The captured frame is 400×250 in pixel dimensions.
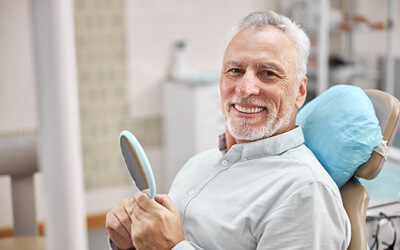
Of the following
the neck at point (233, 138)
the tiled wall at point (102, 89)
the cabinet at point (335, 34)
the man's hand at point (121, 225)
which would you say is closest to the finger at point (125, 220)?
the man's hand at point (121, 225)

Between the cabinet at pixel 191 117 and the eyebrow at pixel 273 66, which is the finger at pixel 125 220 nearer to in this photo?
the eyebrow at pixel 273 66

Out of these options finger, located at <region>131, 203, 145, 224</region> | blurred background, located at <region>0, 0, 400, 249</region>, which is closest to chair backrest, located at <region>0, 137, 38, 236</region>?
finger, located at <region>131, 203, 145, 224</region>

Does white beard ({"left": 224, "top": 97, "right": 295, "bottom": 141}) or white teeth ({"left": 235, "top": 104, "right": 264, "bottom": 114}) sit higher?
white teeth ({"left": 235, "top": 104, "right": 264, "bottom": 114})

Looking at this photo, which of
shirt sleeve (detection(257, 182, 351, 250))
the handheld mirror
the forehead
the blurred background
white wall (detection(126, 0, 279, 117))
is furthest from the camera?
white wall (detection(126, 0, 279, 117))

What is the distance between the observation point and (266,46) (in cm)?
133

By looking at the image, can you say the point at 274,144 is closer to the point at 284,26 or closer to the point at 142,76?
the point at 284,26

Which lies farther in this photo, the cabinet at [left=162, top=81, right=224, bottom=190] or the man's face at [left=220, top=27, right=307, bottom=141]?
the cabinet at [left=162, top=81, right=224, bottom=190]

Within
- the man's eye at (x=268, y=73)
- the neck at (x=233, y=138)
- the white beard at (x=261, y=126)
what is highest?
the man's eye at (x=268, y=73)

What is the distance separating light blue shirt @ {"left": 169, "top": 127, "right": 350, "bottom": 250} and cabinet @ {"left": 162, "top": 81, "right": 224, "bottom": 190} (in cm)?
192

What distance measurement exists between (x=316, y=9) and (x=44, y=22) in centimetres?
367

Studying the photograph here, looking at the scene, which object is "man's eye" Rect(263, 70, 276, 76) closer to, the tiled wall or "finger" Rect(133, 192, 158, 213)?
"finger" Rect(133, 192, 158, 213)

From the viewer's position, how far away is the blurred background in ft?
10.9

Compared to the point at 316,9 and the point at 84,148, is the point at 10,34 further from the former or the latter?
the point at 316,9

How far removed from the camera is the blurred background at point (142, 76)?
10.9 ft
